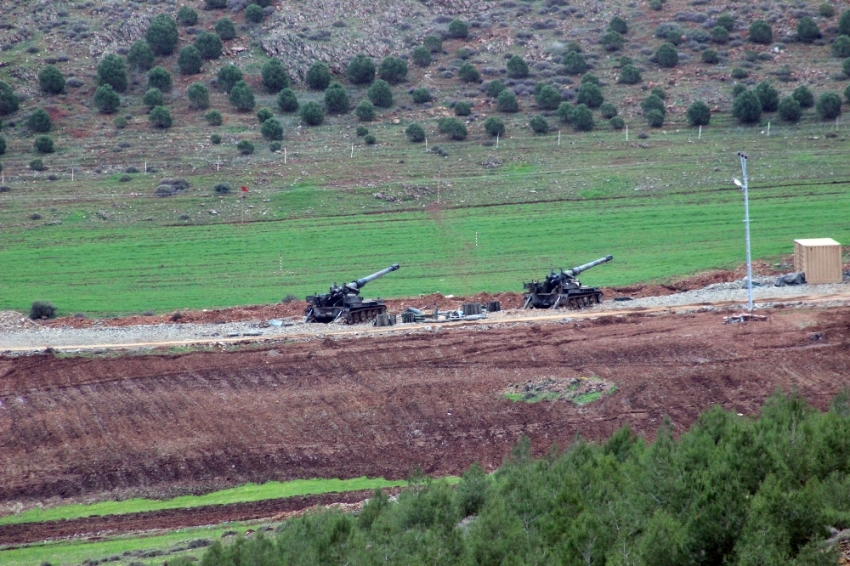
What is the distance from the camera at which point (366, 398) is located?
31.5 metres

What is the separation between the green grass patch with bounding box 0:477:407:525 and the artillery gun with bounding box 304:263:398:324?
15.5 meters

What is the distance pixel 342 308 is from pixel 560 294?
27.7 feet

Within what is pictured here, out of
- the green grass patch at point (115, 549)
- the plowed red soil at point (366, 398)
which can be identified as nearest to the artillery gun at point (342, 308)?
the plowed red soil at point (366, 398)

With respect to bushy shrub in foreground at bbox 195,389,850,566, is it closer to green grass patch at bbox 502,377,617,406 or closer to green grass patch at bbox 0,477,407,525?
green grass patch at bbox 0,477,407,525

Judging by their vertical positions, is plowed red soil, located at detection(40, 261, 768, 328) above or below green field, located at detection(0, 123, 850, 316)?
below

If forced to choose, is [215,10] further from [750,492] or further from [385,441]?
[750,492]

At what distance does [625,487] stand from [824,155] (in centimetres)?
5654

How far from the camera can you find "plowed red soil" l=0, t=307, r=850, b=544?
91.8 ft

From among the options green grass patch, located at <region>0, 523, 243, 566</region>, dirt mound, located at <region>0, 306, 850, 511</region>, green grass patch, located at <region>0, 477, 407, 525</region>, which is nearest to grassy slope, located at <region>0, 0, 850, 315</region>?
dirt mound, located at <region>0, 306, 850, 511</region>

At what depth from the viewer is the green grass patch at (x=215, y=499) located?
25.9 metres

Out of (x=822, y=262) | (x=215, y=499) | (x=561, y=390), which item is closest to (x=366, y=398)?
(x=561, y=390)

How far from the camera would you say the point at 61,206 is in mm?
66688

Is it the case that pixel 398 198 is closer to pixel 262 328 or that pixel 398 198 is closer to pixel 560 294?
pixel 560 294

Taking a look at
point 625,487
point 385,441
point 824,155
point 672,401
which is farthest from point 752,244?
point 625,487
